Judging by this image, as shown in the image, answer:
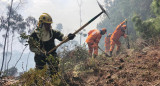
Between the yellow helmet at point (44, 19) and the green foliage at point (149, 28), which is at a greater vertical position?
the green foliage at point (149, 28)

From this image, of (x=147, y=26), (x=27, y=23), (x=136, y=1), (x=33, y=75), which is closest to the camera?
(x=33, y=75)

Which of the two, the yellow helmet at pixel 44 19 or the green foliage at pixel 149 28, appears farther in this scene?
the green foliage at pixel 149 28

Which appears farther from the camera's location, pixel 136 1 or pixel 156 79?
pixel 136 1

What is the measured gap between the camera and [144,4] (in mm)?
24625

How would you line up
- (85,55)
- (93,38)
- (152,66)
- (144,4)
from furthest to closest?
1. (144,4)
2. (93,38)
3. (85,55)
4. (152,66)

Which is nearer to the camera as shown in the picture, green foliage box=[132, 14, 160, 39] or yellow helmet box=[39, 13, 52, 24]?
yellow helmet box=[39, 13, 52, 24]

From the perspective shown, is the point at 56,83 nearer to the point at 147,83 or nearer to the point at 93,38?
the point at 147,83

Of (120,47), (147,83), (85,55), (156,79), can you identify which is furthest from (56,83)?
(120,47)

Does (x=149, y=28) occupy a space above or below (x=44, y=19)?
above

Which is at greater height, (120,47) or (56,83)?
(120,47)

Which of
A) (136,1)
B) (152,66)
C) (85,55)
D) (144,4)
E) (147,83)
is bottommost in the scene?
(147,83)

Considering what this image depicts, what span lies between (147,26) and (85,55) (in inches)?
205

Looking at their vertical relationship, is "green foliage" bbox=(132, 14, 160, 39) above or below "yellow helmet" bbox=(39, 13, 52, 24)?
above

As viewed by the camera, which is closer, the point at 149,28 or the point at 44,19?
A: the point at 44,19
